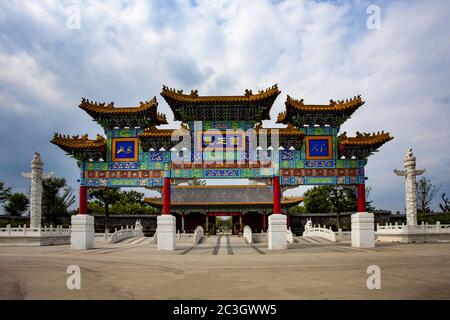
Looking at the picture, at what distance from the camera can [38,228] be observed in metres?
24.8

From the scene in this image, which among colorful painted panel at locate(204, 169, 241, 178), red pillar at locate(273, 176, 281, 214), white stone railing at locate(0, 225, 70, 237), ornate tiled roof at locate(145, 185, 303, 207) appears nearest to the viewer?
red pillar at locate(273, 176, 281, 214)

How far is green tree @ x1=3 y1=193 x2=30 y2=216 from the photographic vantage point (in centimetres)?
4809

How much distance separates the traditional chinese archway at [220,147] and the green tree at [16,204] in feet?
107

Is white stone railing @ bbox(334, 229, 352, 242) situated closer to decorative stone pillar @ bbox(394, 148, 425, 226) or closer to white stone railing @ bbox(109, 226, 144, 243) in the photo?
decorative stone pillar @ bbox(394, 148, 425, 226)

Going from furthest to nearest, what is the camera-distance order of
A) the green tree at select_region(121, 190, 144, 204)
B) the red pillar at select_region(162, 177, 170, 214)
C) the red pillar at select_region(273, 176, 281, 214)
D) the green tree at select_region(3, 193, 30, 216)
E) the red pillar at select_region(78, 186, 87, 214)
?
the green tree at select_region(121, 190, 144, 204)
the green tree at select_region(3, 193, 30, 216)
the red pillar at select_region(78, 186, 87, 214)
the red pillar at select_region(162, 177, 170, 214)
the red pillar at select_region(273, 176, 281, 214)

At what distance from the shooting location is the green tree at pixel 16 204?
48094 mm

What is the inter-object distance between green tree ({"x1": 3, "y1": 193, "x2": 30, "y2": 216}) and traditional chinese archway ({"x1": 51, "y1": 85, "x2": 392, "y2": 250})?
32464 millimetres

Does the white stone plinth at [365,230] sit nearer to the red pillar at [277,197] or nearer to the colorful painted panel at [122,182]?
the red pillar at [277,197]

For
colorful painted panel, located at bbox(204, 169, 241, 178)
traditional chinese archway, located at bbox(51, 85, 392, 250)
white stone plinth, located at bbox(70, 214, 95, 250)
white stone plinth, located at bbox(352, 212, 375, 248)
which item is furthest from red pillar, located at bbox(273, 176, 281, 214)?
white stone plinth, located at bbox(70, 214, 95, 250)

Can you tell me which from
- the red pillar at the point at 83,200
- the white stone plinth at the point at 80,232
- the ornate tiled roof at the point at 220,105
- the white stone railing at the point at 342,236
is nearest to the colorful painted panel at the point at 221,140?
the ornate tiled roof at the point at 220,105

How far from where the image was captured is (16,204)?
48375mm
